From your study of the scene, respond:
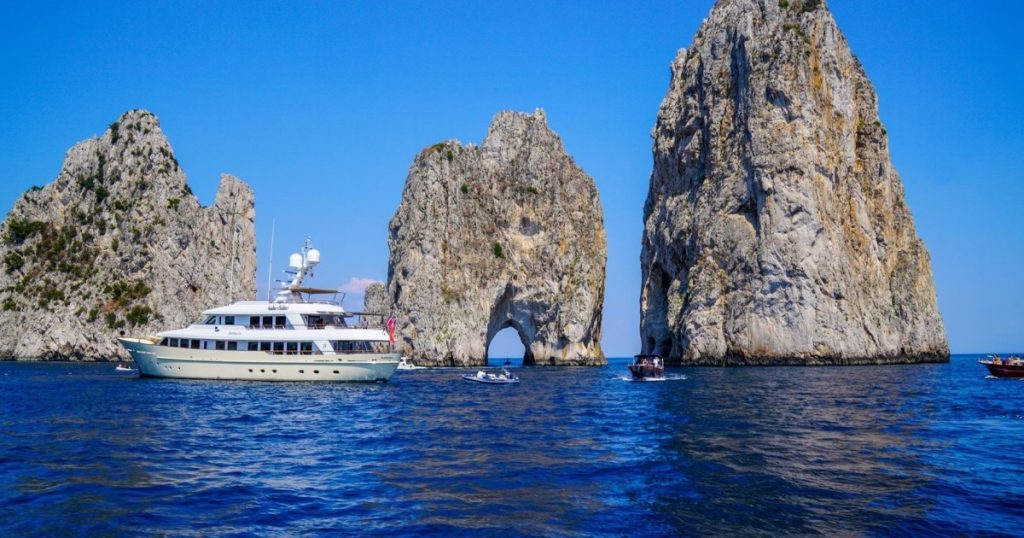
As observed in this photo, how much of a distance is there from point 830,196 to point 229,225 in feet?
304

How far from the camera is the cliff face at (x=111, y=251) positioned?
10569cm

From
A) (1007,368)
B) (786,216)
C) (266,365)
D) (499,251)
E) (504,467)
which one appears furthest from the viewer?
(499,251)

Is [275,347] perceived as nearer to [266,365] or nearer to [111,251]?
[266,365]

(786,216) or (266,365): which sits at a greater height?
(786,216)

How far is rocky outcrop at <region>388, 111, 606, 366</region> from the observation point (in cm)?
10075

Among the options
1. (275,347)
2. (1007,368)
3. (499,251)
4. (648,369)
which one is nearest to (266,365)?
(275,347)

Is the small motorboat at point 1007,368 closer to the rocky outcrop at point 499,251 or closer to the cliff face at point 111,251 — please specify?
the rocky outcrop at point 499,251

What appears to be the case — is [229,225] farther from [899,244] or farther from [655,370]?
[899,244]

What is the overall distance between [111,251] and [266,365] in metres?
76.3

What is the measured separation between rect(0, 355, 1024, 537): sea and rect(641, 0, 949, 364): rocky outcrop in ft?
174

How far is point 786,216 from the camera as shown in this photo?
92.0 meters

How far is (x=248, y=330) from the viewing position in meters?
51.1

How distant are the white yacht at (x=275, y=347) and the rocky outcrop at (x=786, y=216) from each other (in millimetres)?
55633

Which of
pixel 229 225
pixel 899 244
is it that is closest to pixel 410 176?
pixel 229 225
